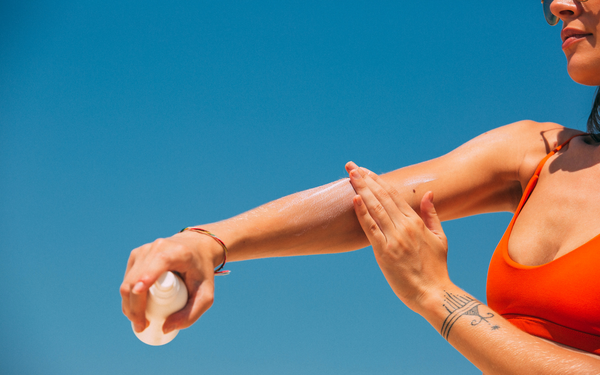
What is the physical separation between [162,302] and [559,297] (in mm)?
644

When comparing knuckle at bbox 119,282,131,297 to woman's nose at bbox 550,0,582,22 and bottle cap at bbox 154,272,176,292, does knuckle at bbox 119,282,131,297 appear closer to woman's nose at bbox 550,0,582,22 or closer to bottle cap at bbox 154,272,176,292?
bottle cap at bbox 154,272,176,292

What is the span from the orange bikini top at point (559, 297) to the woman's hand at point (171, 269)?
1.82ft

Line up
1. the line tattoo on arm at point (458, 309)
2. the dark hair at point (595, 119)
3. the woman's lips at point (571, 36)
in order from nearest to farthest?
the line tattoo on arm at point (458, 309) → the woman's lips at point (571, 36) → the dark hair at point (595, 119)

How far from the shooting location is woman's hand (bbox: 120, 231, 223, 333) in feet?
1.87

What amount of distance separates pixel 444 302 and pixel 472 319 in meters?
0.06

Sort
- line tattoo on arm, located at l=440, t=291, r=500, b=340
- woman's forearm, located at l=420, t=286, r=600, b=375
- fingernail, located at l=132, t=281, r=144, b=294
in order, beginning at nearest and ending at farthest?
fingernail, located at l=132, t=281, r=144, b=294
woman's forearm, located at l=420, t=286, r=600, b=375
line tattoo on arm, located at l=440, t=291, r=500, b=340

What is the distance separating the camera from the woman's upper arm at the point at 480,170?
0.96 meters

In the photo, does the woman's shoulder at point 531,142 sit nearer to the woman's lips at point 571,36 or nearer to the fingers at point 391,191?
the woman's lips at point 571,36

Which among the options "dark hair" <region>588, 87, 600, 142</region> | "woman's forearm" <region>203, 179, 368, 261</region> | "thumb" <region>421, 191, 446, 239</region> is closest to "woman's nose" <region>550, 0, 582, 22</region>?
"dark hair" <region>588, 87, 600, 142</region>

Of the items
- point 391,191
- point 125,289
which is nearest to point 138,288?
point 125,289

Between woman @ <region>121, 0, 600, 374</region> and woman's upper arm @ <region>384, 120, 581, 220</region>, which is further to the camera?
woman's upper arm @ <region>384, 120, 581, 220</region>

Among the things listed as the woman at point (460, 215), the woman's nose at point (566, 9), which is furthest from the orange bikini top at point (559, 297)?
the woman's nose at point (566, 9)

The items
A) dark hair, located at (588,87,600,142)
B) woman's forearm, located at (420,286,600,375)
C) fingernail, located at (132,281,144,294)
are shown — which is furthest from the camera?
dark hair, located at (588,87,600,142)

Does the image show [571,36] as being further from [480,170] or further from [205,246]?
[205,246]
